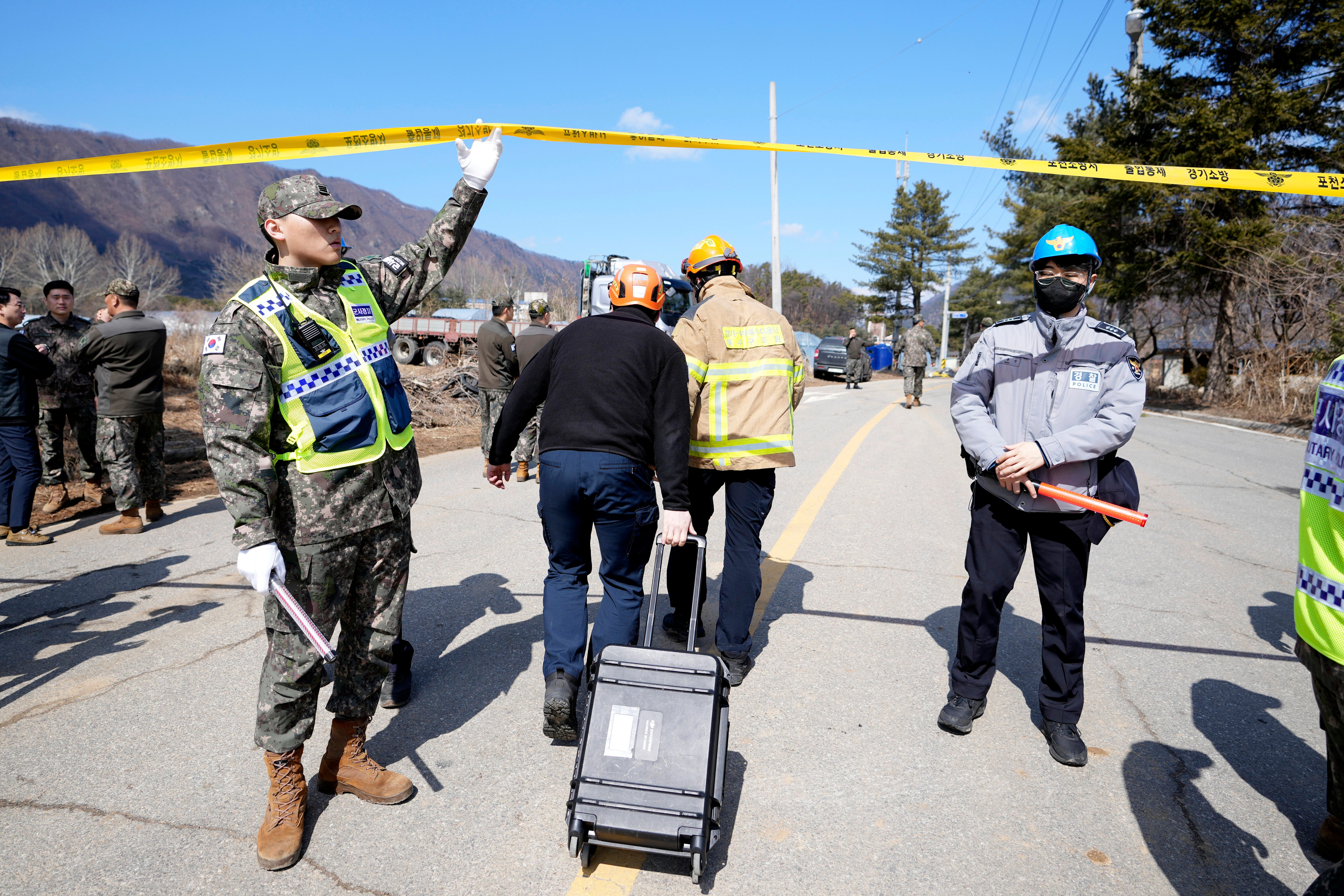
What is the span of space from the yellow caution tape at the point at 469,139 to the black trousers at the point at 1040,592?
65.4 inches

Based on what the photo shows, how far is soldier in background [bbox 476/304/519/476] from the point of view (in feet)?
28.2

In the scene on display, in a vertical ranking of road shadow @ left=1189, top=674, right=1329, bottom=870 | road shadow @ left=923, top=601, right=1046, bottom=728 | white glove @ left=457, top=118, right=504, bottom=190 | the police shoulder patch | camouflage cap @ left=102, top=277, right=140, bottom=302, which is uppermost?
white glove @ left=457, top=118, right=504, bottom=190

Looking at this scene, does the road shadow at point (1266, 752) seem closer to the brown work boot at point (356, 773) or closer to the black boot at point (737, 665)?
the black boot at point (737, 665)

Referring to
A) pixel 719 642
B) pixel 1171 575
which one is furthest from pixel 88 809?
pixel 1171 575

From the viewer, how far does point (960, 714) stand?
3.32 meters

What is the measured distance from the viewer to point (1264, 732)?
3.35m

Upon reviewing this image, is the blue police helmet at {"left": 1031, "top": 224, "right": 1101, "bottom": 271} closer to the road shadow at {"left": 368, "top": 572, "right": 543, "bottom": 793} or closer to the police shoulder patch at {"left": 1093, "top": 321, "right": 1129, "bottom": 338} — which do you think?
the police shoulder patch at {"left": 1093, "top": 321, "right": 1129, "bottom": 338}

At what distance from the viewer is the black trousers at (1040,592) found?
124 inches

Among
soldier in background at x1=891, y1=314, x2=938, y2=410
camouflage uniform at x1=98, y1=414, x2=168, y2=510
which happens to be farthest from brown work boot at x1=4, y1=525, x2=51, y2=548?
soldier in background at x1=891, y1=314, x2=938, y2=410

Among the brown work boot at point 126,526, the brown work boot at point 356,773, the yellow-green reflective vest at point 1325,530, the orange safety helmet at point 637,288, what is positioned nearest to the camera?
the yellow-green reflective vest at point 1325,530

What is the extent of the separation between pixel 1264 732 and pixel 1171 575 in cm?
246

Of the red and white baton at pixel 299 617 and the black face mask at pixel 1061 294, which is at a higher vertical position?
the black face mask at pixel 1061 294

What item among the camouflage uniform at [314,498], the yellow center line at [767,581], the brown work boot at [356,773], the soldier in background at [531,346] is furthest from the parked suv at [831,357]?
the brown work boot at [356,773]

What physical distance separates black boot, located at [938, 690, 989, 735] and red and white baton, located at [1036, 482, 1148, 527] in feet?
3.25
